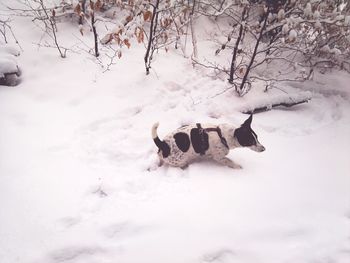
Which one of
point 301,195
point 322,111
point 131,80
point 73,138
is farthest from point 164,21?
point 301,195

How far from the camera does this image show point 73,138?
3.56 m

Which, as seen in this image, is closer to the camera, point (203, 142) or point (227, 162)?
point (203, 142)

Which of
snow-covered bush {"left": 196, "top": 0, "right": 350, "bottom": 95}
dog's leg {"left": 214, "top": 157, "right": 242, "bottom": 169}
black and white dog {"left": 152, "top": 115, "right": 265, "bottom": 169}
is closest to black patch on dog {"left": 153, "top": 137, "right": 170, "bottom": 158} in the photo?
black and white dog {"left": 152, "top": 115, "right": 265, "bottom": 169}

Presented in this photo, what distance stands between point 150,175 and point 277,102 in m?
2.34

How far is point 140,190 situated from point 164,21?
2896 mm

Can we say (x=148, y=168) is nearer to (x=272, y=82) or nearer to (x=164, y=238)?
(x=164, y=238)

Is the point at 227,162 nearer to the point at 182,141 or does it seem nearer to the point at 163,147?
the point at 182,141

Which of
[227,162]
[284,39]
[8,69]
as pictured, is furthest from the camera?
[284,39]

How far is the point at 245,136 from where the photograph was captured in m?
3.18

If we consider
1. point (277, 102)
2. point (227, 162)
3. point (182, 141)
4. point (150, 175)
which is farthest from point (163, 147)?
point (277, 102)

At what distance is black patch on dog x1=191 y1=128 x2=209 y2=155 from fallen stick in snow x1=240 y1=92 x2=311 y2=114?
52.7 inches

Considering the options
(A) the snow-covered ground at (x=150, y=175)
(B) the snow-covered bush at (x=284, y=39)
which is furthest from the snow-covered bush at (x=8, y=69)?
(B) the snow-covered bush at (x=284, y=39)

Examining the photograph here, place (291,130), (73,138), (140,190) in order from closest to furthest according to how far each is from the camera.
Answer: (140,190) < (73,138) < (291,130)

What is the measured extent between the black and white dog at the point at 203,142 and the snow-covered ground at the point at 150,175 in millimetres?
163
